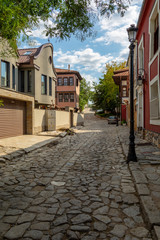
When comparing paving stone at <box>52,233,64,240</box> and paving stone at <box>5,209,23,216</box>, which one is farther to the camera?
paving stone at <box>5,209,23,216</box>

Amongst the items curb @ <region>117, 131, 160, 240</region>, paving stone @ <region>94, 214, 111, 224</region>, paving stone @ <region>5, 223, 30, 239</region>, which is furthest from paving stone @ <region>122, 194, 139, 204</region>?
paving stone @ <region>5, 223, 30, 239</region>

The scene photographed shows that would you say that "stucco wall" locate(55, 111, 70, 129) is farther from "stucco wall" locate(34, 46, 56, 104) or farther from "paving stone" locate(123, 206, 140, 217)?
"paving stone" locate(123, 206, 140, 217)

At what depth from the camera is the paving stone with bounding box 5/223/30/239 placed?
2411 millimetres

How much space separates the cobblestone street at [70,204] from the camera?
2.51 m

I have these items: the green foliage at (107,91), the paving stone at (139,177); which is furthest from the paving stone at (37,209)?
the green foliage at (107,91)

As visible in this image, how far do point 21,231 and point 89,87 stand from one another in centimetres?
5059

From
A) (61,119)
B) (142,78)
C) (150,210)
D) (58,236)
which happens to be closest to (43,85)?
(61,119)

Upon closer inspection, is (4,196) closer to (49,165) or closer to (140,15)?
(49,165)

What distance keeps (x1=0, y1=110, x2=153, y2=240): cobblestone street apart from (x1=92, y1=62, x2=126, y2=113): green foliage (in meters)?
37.3

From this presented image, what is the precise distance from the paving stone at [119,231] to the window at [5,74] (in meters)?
15.5

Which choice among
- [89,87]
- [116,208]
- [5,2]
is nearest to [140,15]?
[5,2]

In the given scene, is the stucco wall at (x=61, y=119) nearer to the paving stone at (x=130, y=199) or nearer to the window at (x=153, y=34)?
the window at (x=153, y=34)

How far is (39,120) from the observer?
15328 millimetres

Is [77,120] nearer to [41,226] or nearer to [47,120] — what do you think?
[47,120]
